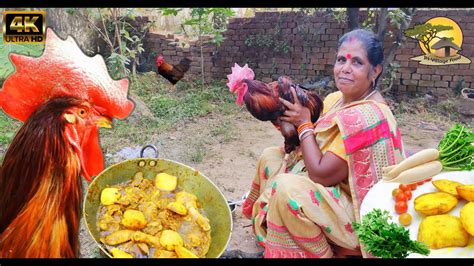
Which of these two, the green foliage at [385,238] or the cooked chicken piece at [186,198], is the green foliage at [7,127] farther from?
the green foliage at [385,238]

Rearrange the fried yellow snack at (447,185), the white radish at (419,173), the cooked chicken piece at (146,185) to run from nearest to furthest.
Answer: the fried yellow snack at (447,185) → the white radish at (419,173) → the cooked chicken piece at (146,185)

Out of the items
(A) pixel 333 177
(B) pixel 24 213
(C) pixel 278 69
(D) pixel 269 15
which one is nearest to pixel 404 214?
(A) pixel 333 177

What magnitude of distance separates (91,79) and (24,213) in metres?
0.89

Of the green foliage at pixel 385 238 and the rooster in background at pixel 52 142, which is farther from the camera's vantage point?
the rooster in background at pixel 52 142

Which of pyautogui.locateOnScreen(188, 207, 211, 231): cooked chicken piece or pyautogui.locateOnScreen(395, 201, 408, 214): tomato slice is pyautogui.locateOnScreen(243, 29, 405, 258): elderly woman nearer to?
pyautogui.locateOnScreen(395, 201, 408, 214): tomato slice

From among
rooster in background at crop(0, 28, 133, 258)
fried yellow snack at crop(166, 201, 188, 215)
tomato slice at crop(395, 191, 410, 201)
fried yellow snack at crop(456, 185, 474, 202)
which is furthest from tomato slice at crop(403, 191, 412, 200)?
rooster in background at crop(0, 28, 133, 258)

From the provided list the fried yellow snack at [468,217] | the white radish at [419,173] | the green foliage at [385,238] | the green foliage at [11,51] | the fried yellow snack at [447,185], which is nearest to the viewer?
the fried yellow snack at [468,217]

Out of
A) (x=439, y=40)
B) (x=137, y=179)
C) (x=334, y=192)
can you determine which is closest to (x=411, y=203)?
(x=334, y=192)

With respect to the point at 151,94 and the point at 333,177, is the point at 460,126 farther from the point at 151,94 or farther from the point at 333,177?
the point at 151,94

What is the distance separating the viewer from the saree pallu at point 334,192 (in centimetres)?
270

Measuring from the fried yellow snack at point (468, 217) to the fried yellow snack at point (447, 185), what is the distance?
0.12 m

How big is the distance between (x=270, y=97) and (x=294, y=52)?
0.99 feet

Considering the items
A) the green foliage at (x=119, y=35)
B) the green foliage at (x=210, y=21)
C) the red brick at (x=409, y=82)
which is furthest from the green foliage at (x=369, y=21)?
the green foliage at (x=119, y=35)

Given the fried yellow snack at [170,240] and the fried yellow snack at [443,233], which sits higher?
the fried yellow snack at [443,233]
